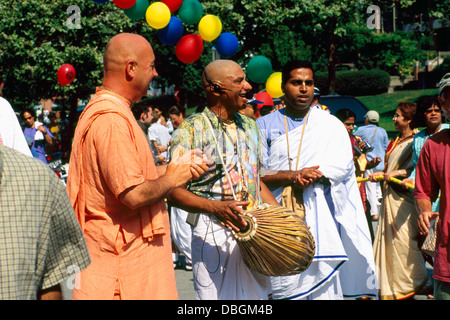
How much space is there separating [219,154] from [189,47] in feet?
15.0

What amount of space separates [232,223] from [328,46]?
26.7m

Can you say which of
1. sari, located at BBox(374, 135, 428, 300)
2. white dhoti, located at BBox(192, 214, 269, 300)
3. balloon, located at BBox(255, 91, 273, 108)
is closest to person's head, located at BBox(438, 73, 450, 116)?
white dhoti, located at BBox(192, 214, 269, 300)

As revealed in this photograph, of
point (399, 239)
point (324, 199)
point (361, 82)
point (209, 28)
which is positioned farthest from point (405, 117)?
point (361, 82)

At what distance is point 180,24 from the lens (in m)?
8.67

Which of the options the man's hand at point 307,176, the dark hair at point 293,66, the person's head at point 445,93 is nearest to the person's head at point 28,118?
the dark hair at point 293,66

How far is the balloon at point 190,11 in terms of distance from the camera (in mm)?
8828

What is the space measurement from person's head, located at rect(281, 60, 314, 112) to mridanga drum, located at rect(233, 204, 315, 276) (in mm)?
1474

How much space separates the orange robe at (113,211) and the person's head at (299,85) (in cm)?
238

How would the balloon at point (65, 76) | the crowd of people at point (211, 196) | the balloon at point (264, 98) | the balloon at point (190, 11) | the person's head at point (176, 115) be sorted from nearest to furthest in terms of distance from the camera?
the crowd of people at point (211, 196) < the balloon at point (190, 11) < the balloon at point (264, 98) < the person's head at point (176, 115) < the balloon at point (65, 76)

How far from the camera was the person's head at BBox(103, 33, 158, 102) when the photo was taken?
3.33m

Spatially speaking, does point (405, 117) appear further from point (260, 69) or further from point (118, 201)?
point (118, 201)

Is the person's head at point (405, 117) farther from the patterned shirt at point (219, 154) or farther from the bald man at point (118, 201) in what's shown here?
the bald man at point (118, 201)

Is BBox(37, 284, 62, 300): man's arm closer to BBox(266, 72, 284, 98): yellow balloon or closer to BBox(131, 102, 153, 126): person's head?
BBox(266, 72, 284, 98): yellow balloon
